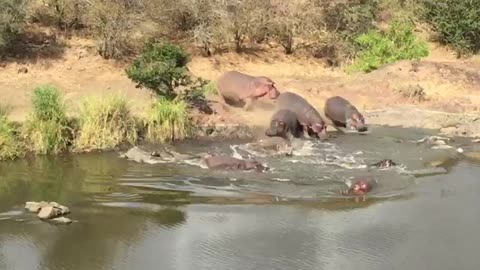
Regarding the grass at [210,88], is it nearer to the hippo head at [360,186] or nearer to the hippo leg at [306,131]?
the hippo leg at [306,131]

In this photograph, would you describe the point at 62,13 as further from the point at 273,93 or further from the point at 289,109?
the point at 289,109

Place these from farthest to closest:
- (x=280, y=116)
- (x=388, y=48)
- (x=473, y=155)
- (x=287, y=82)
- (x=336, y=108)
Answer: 1. (x=388, y=48)
2. (x=287, y=82)
3. (x=336, y=108)
4. (x=280, y=116)
5. (x=473, y=155)

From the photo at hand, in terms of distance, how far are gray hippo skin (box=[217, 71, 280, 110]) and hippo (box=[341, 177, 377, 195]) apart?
575cm

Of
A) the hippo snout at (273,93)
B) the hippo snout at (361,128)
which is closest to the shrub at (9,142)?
Result: the hippo snout at (273,93)

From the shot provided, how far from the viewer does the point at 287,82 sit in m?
A: 22.3

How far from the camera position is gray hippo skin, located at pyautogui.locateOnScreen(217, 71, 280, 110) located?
2005cm

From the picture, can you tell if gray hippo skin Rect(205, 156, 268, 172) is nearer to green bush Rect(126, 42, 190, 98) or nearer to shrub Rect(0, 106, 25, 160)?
green bush Rect(126, 42, 190, 98)

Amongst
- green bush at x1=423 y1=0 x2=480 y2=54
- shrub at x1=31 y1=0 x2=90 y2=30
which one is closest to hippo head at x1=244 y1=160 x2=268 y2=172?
shrub at x1=31 y1=0 x2=90 y2=30

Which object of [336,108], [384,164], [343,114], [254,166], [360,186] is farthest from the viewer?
[336,108]

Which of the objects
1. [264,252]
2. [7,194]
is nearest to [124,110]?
[7,194]

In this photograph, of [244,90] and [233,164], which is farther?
[244,90]

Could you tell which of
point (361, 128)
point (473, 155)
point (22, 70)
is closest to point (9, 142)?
point (22, 70)

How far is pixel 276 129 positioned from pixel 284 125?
27cm

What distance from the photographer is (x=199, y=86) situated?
65.2 feet
